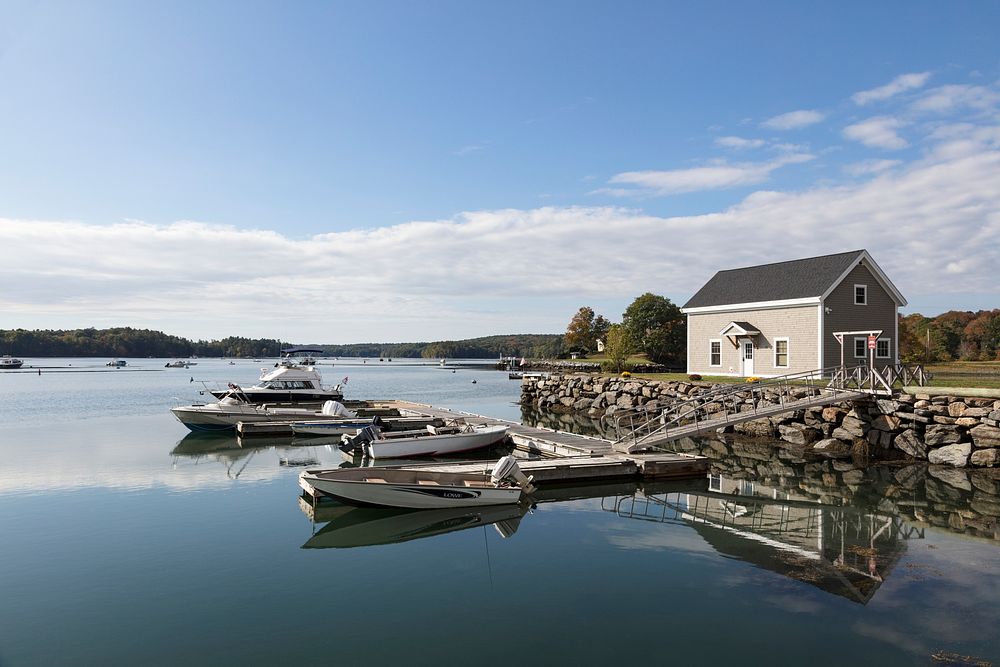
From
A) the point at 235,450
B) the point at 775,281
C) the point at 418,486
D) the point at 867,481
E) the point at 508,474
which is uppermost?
the point at 775,281

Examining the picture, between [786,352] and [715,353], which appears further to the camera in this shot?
[715,353]

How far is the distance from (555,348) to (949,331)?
83.8 m

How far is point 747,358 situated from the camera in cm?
3509

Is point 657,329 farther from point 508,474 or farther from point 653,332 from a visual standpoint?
point 508,474

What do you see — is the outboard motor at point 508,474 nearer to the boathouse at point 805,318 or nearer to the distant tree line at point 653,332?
the boathouse at point 805,318

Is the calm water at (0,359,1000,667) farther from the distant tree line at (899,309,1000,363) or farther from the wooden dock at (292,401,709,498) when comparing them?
the distant tree line at (899,309,1000,363)

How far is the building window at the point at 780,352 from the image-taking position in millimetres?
32844

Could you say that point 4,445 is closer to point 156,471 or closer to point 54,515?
point 156,471

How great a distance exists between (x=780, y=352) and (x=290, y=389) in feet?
84.8

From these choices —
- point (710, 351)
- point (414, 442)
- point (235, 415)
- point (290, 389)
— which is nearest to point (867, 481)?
point (414, 442)

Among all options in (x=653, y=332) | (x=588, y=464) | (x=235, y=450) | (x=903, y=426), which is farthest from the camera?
(x=653, y=332)

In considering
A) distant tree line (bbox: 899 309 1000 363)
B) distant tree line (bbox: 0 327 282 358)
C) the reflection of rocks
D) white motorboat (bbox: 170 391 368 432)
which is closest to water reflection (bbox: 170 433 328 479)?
white motorboat (bbox: 170 391 368 432)

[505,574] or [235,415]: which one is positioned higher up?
[235,415]

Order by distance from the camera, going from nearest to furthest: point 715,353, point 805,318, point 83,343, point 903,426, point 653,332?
point 903,426, point 805,318, point 715,353, point 653,332, point 83,343
